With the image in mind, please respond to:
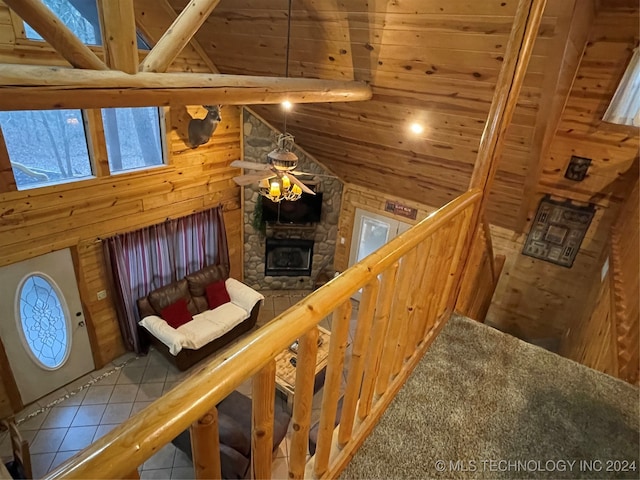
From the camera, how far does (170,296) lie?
17.1 ft

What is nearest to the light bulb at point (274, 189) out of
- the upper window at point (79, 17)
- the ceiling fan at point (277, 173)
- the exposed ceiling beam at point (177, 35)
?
the ceiling fan at point (277, 173)

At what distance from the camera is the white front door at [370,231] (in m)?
6.44

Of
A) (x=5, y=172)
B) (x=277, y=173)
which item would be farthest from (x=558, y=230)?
(x=5, y=172)

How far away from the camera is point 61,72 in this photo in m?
2.12

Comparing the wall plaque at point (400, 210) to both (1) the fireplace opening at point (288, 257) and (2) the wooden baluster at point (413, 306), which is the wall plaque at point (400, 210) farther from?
(2) the wooden baluster at point (413, 306)

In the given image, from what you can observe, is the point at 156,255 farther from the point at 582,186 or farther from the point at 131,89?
the point at 582,186

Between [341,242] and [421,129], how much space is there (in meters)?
3.23

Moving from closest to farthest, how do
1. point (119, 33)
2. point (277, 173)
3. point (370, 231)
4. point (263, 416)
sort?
1. point (263, 416)
2. point (119, 33)
3. point (277, 173)
4. point (370, 231)

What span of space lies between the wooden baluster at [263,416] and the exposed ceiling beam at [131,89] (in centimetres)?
215

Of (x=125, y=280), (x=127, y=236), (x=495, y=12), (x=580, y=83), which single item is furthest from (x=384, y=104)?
(x=125, y=280)

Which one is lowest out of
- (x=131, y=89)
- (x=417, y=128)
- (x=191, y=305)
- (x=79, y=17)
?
(x=191, y=305)

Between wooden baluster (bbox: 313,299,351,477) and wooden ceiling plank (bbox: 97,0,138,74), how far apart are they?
6.92ft

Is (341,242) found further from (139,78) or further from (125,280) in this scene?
(139,78)

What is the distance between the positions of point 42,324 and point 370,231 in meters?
4.93
